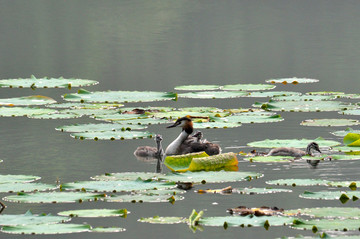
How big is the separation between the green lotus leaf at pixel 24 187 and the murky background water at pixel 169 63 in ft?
1.91

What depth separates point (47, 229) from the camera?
740cm

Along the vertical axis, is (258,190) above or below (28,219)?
above

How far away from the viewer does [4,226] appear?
7543 mm

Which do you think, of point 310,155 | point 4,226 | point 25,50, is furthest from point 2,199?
point 25,50

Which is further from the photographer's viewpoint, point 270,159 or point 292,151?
point 292,151

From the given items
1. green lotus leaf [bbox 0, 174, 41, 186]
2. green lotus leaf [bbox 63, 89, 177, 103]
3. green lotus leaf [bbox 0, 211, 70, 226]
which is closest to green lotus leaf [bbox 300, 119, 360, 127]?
green lotus leaf [bbox 63, 89, 177, 103]

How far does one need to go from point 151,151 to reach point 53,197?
2.97m

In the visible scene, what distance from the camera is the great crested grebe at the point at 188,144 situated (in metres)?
11.5

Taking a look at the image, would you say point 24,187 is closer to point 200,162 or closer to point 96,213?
point 96,213

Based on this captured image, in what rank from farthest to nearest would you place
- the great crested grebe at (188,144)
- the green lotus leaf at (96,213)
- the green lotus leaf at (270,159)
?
the great crested grebe at (188,144)
the green lotus leaf at (270,159)
the green lotus leaf at (96,213)

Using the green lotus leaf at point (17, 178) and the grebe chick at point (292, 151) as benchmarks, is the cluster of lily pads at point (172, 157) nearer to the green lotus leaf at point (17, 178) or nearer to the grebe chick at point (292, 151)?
the green lotus leaf at point (17, 178)

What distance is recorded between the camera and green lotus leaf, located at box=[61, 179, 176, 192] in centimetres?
902

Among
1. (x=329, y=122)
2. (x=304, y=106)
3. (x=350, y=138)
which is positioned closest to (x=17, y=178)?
(x=350, y=138)

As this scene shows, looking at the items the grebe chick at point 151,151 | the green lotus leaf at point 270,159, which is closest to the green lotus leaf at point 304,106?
the grebe chick at point 151,151
